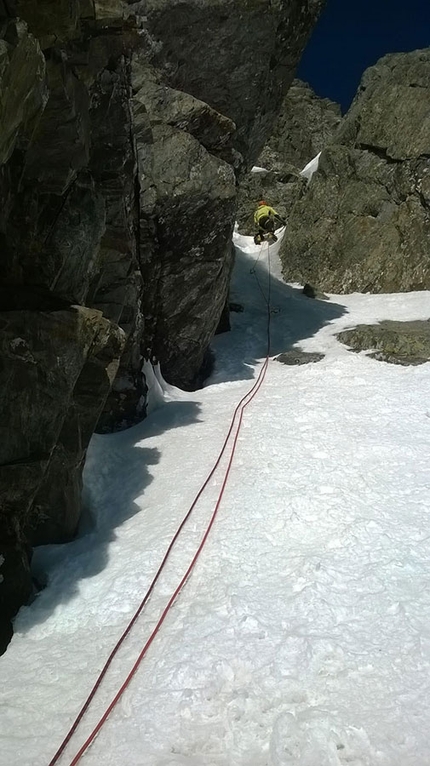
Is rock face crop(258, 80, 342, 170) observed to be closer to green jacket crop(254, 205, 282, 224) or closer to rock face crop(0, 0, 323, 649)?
green jacket crop(254, 205, 282, 224)

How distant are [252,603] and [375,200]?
81.6 ft

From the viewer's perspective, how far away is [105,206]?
1192 centimetres

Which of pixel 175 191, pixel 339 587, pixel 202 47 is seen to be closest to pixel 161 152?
pixel 175 191

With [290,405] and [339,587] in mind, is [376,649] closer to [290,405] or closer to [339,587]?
[339,587]

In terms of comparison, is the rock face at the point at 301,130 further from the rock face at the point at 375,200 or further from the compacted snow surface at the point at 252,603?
the compacted snow surface at the point at 252,603

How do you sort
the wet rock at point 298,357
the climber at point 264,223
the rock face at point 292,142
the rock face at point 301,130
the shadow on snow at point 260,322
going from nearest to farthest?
the wet rock at point 298,357 → the shadow on snow at point 260,322 → the climber at point 264,223 → the rock face at point 292,142 → the rock face at point 301,130

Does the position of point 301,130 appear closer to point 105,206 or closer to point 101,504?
point 105,206

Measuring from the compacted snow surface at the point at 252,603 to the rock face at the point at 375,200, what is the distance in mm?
12939

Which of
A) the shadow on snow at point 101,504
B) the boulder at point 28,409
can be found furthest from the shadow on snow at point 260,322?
the boulder at point 28,409

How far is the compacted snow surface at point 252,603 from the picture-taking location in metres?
6.34

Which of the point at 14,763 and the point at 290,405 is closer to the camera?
the point at 14,763

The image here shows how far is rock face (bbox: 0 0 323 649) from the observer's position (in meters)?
8.45

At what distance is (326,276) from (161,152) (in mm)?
13072

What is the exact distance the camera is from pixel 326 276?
29.0 m
